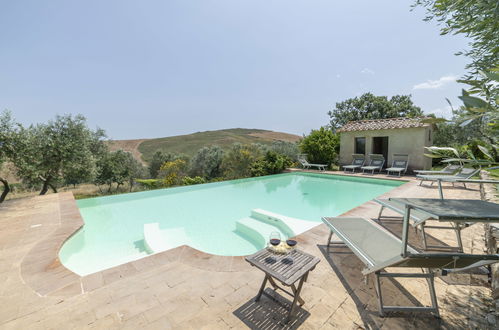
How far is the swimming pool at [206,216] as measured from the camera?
4.27 meters

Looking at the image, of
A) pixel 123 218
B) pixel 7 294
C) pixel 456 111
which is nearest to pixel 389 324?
pixel 456 111

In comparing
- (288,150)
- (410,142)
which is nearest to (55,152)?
(288,150)

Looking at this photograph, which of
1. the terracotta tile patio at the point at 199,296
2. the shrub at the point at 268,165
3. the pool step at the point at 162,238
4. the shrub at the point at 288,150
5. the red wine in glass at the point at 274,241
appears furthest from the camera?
the shrub at the point at 288,150

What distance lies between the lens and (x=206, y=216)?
20.3ft

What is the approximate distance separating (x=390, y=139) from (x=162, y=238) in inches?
502

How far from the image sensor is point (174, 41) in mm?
11742

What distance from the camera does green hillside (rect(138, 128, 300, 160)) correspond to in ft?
127

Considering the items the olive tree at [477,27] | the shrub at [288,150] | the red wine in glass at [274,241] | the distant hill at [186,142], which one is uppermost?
the distant hill at [186,142]

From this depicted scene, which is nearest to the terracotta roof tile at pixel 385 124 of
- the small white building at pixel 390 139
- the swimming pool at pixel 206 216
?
the small white building at pixel 390 139

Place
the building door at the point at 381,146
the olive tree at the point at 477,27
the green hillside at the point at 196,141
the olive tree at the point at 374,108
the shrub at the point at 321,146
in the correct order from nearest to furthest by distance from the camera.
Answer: the olive tree at the point at 477,27 → the building door at the point at 381,146 → the shrub at the point at 321,146 → the olive tree at the point at 374,108 → the green hillside at the point at 196,141

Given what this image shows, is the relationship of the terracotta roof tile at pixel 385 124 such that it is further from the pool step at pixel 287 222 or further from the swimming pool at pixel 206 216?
the pool step at pixel 287 222

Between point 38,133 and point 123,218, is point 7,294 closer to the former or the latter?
point 123,218

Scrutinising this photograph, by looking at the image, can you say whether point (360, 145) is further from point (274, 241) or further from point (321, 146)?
point (274, 241)

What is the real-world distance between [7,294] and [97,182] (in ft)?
47.4
